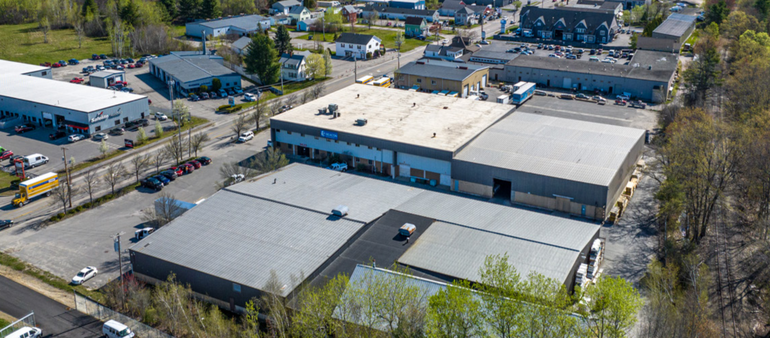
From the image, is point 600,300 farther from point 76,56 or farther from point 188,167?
point 76,56

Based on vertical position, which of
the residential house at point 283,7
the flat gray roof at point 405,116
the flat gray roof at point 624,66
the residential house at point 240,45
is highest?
the residential house at point 283,7

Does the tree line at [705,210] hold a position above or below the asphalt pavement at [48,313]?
above

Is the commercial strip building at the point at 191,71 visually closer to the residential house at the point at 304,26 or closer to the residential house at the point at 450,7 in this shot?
the residential house at the point at 304,26

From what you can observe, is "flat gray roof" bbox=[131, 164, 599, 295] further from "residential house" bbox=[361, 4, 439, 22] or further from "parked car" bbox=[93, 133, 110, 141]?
"residential house" bbox=[361, 4, 439, 22]

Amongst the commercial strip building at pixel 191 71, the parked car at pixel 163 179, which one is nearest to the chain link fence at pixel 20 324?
the parked car at pixel 163 179

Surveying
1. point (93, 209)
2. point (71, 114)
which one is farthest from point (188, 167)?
point (71, 114)

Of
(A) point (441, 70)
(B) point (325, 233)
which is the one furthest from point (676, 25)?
(B) point (325, 233)
